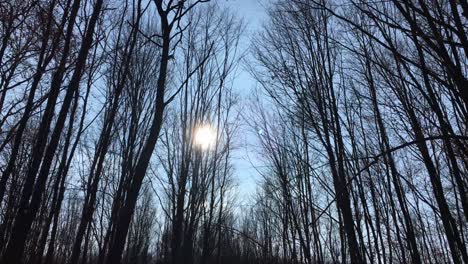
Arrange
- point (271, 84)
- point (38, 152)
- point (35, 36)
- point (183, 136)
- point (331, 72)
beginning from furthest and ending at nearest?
1. point (183, 136)
2. point (35, 36)
3. point (271, 84)
4. point (331, 72)
5. point (38, 152)

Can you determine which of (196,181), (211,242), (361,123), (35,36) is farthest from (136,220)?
(361,123)

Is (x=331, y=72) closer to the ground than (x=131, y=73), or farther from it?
closer to the ground

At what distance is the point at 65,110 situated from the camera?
419 centimetres

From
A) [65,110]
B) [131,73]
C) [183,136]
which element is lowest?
[65,110]

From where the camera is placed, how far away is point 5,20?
252 inches

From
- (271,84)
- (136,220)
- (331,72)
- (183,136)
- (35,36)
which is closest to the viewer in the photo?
(331,72)

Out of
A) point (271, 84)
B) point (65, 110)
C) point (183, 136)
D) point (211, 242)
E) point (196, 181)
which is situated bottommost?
point (211, 242)

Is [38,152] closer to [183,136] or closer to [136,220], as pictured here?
[183,136]

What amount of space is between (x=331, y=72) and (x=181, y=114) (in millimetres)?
5204

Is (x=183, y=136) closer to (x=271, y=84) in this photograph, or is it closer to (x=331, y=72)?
(x=271, y=84)

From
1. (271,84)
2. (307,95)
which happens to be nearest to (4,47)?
(271,84)

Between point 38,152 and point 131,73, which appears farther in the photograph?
point 131,73

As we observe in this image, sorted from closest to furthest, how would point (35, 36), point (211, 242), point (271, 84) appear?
point (271, 84), point (35, 36), point (211, 242)

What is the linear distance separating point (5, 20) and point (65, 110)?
3.86m
